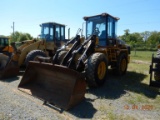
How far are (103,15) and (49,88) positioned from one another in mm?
4219

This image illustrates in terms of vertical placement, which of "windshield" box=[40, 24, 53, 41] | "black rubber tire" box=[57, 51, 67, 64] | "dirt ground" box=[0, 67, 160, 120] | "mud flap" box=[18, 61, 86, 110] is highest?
"windshield" box=[40, 24, 53, 41]

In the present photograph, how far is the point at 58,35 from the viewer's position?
38.3 ft

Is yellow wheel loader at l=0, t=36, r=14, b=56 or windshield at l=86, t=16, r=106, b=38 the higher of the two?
windshield at l=86, t=16, r=106, b=38

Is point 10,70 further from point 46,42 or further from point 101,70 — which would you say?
point 101,70

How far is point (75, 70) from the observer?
573cm

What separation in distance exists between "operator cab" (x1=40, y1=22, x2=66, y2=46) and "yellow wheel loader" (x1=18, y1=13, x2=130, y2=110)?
10.4 ft

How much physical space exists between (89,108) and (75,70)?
1.42 m

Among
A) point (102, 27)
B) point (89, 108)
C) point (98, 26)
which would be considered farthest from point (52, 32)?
point (89, 108)

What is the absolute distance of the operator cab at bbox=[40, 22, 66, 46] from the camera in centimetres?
1137

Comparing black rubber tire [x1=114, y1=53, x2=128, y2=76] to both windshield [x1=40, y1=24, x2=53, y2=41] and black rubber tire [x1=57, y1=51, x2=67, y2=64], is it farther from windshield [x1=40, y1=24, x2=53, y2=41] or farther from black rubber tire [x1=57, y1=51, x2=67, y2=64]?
windshield [x1=40, y1=24, x2=53, y2=41]

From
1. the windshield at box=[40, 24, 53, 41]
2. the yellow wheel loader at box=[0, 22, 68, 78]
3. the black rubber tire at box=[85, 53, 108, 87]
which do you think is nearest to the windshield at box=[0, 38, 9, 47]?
the yellow wheel loader at box=[0, 22, 68, 78]

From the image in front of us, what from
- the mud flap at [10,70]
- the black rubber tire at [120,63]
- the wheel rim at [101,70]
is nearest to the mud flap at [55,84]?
the wheel rim at [101,70]

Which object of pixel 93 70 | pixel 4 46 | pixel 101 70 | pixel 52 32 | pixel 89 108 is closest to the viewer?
→ pixel 89 108

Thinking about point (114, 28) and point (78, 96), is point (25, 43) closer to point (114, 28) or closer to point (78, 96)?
point (114, 28)
